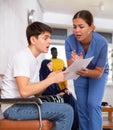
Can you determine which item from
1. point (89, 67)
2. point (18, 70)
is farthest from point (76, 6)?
point (18, 70)

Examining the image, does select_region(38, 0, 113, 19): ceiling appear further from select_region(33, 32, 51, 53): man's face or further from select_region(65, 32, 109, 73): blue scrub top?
select_region(33, 32, 51, 53): man's face

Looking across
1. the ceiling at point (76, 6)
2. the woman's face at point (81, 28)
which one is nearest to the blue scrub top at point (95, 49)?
the woman's face at point (81, 28)

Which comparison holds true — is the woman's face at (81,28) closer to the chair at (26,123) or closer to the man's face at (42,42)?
the man's face at (42,42)

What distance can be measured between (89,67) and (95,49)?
174 millimetres

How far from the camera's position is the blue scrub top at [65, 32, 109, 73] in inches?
88.7

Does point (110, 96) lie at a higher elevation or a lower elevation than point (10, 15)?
lower

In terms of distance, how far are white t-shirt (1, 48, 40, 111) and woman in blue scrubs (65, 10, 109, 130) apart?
0.47 meters

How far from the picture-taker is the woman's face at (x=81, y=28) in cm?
218

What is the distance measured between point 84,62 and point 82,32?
361mm

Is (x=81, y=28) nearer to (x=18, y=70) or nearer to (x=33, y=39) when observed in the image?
(x=33, y=39)

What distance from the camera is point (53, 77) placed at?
172 cm

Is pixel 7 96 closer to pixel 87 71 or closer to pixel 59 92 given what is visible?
pixel 87 71

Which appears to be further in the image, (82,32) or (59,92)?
(59,92)

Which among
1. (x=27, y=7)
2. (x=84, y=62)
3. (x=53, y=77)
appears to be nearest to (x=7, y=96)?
(x=53, y=77)
